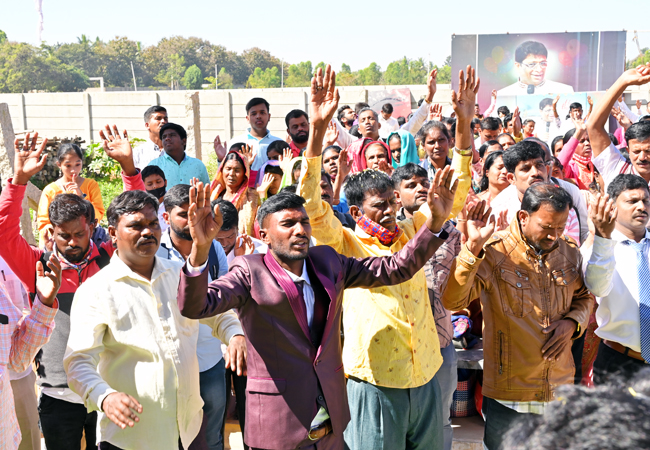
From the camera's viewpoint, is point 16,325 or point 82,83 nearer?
point 16,325

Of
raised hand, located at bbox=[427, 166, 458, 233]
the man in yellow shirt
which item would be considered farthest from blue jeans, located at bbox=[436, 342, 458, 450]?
raised hand, located at bbox=[427, 166, 458, 233]

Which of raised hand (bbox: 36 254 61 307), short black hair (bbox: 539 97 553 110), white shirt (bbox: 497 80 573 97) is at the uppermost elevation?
white shirt (bbox: 497 80 573 97)

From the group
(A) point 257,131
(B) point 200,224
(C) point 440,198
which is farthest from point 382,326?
(A) point 257,131

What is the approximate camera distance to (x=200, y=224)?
256 centimetres

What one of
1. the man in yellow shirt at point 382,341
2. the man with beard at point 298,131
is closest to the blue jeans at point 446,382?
the man in yellow shirt at point 382,341

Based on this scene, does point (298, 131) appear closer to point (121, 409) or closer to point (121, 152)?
point (121, 152)

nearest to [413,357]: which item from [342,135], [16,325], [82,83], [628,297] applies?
[628,297]

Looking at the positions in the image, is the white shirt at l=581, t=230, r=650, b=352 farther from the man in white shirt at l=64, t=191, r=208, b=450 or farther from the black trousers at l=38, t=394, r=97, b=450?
the black trousers at l=38, t=394, r=97, b=450

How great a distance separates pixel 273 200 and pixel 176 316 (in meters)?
0.77

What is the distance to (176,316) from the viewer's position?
3064mm

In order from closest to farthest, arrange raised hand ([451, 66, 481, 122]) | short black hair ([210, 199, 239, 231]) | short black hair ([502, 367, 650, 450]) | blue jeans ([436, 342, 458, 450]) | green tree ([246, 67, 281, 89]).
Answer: short black hair ([502, 367, 650, 450])
blue jeans ([436, 342, 458, 450])
raised hand ([451, 66, 481, 122])
short black hair ([210, 199, 239, 231])
green tree ([246, 67, 281, 89])

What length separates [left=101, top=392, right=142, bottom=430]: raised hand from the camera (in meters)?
2.59

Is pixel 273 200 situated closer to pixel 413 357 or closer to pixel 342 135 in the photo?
pixel 413 357

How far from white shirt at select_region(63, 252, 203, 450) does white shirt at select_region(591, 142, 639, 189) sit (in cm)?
359
